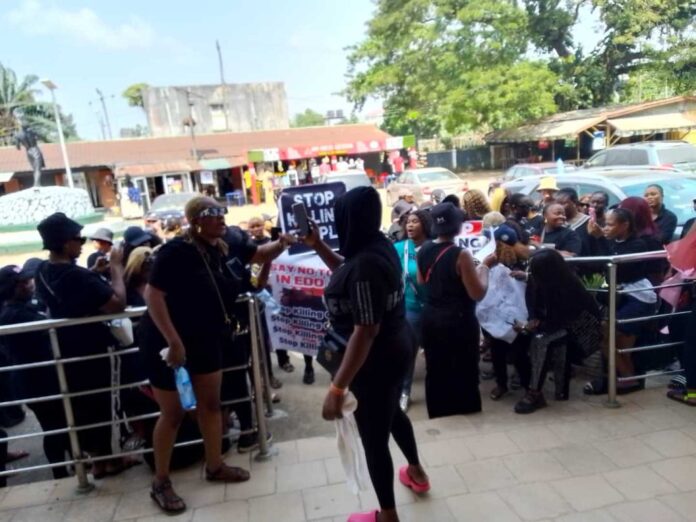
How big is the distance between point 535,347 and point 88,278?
3.13 metres

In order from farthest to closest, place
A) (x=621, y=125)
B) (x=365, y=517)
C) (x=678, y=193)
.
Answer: (x=621, y=125) → (x=678, y=193) → (x=365, y=517)

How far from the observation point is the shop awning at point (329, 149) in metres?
28.6

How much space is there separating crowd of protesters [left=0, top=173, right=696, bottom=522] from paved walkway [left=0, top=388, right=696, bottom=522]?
0.55 feet

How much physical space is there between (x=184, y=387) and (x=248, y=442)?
3.17 feet

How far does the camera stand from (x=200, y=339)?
2875 mm

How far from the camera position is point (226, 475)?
3.23 m

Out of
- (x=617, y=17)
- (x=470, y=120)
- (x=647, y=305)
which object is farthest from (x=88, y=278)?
(x=617, y=17)

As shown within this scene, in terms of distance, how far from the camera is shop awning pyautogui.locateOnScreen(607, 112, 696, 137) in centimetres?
2291

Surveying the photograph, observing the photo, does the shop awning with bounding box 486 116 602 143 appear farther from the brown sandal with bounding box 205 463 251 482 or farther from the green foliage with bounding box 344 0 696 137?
the brown sandal with bounding box 205 463 251 482

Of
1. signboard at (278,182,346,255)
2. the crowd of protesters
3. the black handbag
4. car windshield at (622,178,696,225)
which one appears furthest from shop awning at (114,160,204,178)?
the black handbag

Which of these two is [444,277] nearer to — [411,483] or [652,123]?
[411,483]

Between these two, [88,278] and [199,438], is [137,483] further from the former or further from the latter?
[88,278]

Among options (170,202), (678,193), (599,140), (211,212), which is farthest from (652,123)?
(211,212)

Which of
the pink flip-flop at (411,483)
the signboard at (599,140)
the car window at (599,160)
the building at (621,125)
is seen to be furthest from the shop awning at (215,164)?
the pink flip-flop at (411,483)
